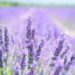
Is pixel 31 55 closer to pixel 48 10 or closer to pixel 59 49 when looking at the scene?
pixel 59 49

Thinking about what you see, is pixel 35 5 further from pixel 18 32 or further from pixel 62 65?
pixel 62 65

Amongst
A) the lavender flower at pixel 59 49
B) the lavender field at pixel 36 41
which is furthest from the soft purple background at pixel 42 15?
the lavender flower at pixel 59 49

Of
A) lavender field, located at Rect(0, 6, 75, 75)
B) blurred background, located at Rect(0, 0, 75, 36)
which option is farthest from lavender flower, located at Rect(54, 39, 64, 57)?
blurred background, located at Rect(0, 0, 75, 36)

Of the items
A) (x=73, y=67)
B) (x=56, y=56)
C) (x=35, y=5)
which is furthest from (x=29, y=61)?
(x=35, y=5)

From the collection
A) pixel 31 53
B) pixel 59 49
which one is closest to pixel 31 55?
pixel 31 53

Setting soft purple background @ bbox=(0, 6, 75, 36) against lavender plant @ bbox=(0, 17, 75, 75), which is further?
soft purple background @ bbox=(0, 6, 75, 36)

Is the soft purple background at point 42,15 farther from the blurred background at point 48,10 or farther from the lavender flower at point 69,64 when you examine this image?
the lavender flower at point 69,64

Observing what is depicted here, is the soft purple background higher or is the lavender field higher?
the soft purple background

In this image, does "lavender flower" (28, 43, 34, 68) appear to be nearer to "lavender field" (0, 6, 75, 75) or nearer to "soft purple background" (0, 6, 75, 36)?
"lavender field" (0, 6, 75, 75)
